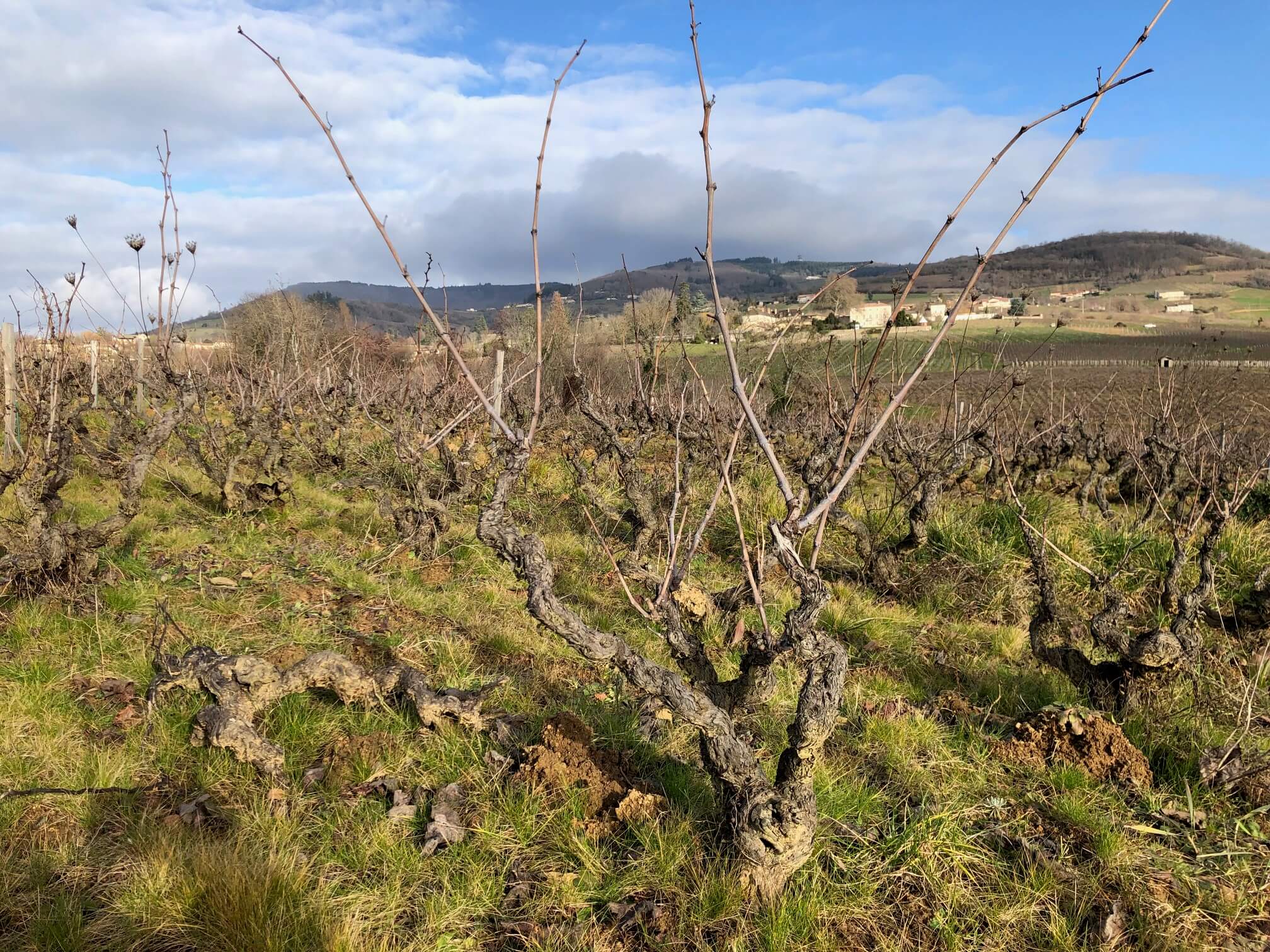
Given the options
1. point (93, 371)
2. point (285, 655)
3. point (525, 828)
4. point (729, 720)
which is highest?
point (93, 371)

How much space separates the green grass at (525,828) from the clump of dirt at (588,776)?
2.3 inches

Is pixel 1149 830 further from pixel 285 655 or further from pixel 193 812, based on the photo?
pixel 285 655

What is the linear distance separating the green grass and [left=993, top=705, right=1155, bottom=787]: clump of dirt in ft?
0.27

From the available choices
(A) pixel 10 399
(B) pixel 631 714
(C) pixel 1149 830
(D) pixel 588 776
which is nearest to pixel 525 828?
(D) pixel 588 776

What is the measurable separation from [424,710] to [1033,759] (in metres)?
2.48

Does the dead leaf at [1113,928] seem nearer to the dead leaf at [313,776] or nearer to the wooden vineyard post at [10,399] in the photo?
the dead leaf at [313,776]

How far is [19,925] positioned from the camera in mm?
1936

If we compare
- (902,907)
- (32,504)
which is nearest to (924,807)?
(902,907)

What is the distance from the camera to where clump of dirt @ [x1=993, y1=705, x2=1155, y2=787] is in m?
2.75

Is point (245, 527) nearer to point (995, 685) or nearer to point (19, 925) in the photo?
point (19, 925)

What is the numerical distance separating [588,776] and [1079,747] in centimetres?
201

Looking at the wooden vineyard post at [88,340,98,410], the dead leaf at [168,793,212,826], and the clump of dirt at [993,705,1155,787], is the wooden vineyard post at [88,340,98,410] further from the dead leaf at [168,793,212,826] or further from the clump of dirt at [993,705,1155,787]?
the clump of dirt at [993,705,1155,787]

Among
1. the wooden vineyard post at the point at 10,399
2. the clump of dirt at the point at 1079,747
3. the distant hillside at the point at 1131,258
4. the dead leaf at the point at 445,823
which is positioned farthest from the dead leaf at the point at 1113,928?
the distant hillside at the point at 1131,258

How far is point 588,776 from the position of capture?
2516 millimetres
